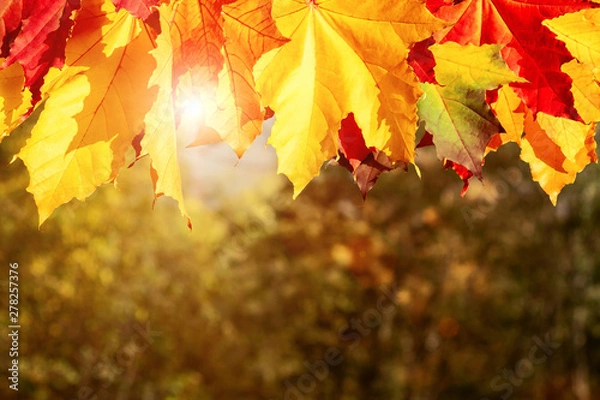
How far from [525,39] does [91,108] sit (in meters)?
0.31

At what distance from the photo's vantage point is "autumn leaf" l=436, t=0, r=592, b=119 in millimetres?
454

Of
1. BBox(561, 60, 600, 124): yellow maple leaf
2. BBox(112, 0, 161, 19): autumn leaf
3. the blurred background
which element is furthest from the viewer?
the blurred background

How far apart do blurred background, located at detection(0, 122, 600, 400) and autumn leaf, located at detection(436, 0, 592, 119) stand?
6860 mm

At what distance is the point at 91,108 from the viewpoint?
40 cm

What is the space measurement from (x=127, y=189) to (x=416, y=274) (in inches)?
199

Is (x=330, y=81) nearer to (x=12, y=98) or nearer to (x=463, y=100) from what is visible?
(x=463, y=100)

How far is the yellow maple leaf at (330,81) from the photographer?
403mm

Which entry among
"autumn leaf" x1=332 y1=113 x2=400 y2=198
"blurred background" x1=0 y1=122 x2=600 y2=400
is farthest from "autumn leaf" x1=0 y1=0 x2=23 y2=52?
"blurred background" x1=0 y1=122 x2=600 y2=400

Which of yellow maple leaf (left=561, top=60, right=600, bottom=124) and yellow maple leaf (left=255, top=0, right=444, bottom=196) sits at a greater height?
yellow maple leaf (left=255, top=0, right=444, bottom=196)

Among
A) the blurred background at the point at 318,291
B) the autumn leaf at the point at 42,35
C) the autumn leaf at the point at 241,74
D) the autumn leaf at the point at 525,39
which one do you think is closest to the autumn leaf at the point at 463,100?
the autumn leaf at the point at 525,39

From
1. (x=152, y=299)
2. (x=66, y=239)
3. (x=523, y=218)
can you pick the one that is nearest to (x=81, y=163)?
(x=66, y=239)

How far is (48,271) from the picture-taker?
709 centimetres

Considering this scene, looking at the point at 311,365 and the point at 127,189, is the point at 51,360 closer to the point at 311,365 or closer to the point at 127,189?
the point at 127,189

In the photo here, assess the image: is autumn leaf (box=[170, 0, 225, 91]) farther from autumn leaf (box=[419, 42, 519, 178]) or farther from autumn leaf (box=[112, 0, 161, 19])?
autumn leaf (box=[419, 42, 519, 178])
